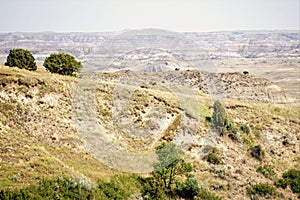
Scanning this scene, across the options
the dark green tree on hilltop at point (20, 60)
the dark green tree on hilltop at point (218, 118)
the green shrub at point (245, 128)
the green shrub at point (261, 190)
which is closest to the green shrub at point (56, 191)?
the green shrub at point (261, 190)

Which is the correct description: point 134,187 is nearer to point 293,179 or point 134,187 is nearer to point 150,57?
point 293,179

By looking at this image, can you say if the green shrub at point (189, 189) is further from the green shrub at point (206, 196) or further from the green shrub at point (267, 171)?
the green shrub at point (267, 171)

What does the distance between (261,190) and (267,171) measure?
4689mm

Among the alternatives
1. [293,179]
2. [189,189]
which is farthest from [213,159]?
[189,189]

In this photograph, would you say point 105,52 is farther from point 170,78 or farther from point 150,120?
point 170,78

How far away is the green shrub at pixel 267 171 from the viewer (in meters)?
23.4

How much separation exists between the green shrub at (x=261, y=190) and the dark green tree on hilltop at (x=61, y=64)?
2399cm

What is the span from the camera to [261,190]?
65.7ft

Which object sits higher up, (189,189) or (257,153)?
(189,189)

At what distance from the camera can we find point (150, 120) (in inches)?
1025

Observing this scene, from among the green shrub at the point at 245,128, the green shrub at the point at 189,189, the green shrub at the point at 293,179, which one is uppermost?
the green shrub at the point at 189,189

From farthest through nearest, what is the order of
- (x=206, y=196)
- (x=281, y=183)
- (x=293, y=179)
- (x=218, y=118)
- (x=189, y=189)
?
(x=218, y=118) < (x=293, y=179) < (x=281, y=183) < (x=206, y=196) < (x=189, y=189)

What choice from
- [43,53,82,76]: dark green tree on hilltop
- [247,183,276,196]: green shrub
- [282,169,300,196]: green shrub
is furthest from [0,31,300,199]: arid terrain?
[43,53,82,76]: dark green tree on hilltop

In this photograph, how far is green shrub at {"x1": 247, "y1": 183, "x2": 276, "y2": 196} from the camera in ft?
65.0
